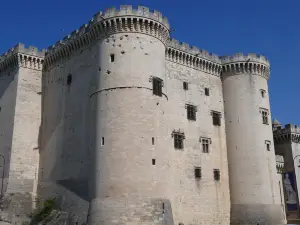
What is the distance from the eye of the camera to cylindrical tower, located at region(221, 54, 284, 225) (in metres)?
30.0

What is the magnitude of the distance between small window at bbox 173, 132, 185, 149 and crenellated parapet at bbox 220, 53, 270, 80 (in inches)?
305

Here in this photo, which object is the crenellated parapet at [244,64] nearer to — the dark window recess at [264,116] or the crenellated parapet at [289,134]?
the dark window recess at [264,116]

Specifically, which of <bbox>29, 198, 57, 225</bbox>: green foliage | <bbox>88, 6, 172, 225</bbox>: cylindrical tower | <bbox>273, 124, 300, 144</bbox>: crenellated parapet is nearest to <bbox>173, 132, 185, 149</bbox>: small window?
<bbox>88, 6, 172, 225</bbox>: cylindrical tower

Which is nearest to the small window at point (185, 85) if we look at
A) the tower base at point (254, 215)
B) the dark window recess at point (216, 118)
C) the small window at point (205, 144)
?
the dark window recess at point (216, 118)

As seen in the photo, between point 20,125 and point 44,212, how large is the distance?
6.83m

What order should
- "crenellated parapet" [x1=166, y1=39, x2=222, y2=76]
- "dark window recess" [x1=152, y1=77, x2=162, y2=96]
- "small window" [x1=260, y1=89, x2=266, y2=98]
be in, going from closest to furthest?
"dark window recess" [x1=152, y1=77, x2=162, y2=96], "crenellated parapet" [x1=166, y1=39, x2=222, y2=76], "small window" [x1=260, y1=89, x2=266, y2=98]

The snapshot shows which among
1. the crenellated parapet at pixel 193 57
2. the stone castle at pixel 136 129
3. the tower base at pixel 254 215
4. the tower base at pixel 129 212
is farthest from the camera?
the crenellated parapet at pixel 193 57

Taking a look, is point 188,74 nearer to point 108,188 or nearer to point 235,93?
point 235,93

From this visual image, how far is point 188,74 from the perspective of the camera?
103 feet

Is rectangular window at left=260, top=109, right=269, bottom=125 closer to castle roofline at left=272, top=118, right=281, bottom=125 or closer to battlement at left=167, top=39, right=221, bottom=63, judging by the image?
battlement at left=167, top=39, right=221, bottom=63

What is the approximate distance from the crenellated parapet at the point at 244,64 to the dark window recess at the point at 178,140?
25.5 feet

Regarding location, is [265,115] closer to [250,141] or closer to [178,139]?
[250,141]

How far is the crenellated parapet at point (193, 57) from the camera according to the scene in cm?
3045

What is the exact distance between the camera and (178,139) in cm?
2866
